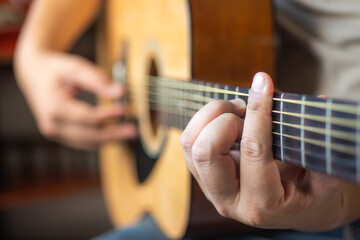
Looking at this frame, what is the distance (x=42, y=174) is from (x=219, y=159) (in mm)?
1506

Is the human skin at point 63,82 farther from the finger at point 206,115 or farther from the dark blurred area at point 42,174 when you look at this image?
the dark blurred area at point 42,174

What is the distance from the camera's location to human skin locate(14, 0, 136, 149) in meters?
0.93

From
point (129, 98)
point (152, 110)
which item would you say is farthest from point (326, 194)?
point (129, 98)

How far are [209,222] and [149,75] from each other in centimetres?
29

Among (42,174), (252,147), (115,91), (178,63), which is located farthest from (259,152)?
(42,174)

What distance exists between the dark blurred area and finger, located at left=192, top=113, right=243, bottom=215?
1.32 meters

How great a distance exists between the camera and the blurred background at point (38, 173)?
5.58 ft

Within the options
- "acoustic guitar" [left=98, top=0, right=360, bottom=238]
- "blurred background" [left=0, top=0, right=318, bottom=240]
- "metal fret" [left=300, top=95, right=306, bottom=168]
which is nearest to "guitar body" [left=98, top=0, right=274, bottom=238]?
"acoustic guitar" [left=98, top=0, right=360, bottom=238]

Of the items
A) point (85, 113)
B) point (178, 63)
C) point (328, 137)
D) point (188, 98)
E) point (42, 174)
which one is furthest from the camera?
point (42, 174)

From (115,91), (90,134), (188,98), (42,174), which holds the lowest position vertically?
(42,174)

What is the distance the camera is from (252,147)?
0.41 metres

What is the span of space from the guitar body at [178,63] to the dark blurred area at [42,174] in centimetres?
93

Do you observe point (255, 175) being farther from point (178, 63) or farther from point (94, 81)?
point (94, 81)

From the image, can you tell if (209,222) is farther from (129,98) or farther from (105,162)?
(105,162)
